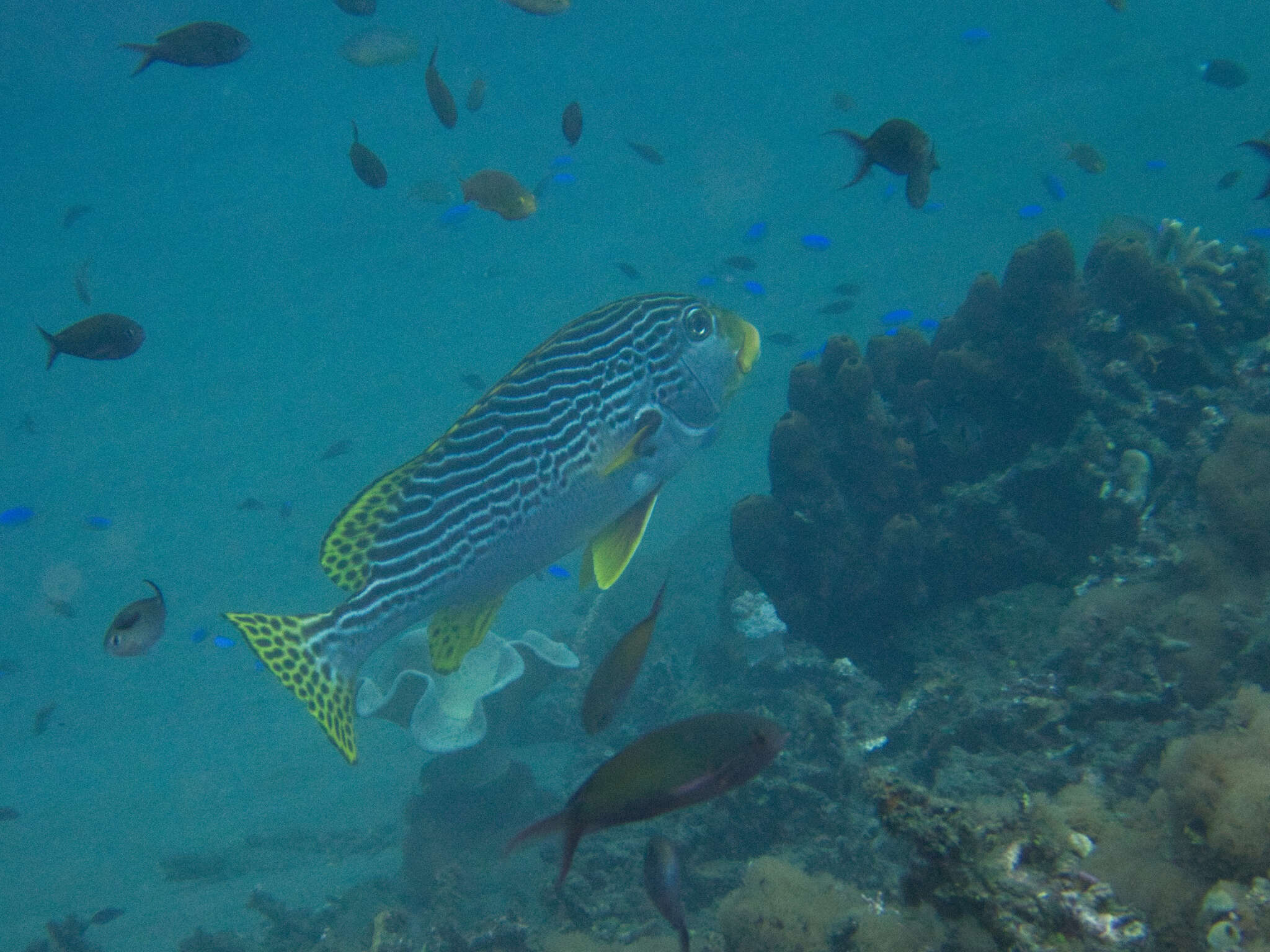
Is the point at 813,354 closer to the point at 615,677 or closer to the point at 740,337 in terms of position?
the point at 740,337

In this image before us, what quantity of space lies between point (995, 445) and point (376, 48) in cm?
1505

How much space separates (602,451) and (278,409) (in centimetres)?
4071

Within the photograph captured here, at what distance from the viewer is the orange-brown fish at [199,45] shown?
216 inches

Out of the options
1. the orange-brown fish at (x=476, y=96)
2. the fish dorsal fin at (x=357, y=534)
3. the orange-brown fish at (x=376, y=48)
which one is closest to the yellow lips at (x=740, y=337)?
the fish dorsal fin at (x=357, y=534)

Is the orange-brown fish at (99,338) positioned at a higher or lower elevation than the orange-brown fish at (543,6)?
lower

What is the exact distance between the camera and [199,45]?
5.55 m

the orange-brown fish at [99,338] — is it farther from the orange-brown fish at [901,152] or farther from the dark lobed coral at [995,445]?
the orange-brown fish at [901,152]

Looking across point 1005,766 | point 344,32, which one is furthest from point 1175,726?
point 344,32

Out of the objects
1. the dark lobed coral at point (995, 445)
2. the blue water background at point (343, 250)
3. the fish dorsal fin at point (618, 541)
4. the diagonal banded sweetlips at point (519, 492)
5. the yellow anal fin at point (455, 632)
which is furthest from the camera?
the blue water background at point (343, 250)

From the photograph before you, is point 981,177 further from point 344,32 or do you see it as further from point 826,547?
point 826,547

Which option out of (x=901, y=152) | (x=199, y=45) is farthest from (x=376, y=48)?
(x=901, y=152)

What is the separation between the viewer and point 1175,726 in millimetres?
3188

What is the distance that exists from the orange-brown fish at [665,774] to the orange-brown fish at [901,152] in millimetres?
4245

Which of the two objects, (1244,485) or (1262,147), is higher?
(1262,147)
